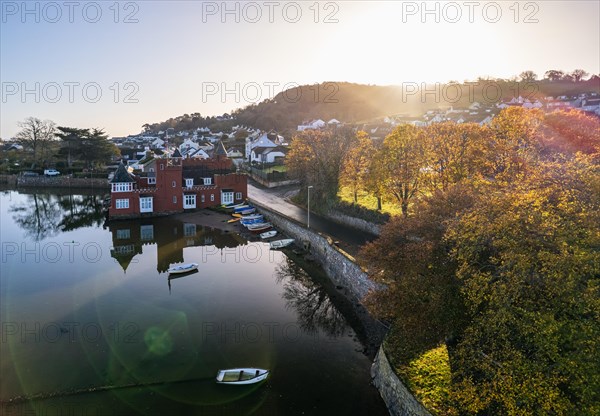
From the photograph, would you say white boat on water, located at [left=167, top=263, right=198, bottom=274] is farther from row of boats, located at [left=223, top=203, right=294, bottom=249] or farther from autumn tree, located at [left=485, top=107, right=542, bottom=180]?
autumn tree, located at [left=485, top=107, right=542, bottom=180]

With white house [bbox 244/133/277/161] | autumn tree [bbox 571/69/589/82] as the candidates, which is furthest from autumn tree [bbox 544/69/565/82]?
white house [bbox 244/133/277/161]

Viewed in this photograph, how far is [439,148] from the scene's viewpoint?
32.8 meters

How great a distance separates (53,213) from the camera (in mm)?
56031

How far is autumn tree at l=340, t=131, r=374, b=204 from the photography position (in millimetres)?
42284

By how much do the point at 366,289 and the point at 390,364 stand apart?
9142 millimetres

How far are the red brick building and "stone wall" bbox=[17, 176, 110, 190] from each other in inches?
1085

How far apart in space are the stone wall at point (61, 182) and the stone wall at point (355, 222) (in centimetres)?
5453

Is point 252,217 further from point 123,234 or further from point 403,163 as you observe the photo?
point 403,163

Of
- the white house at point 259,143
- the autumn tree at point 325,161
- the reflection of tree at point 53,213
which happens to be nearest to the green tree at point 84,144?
the reflection of tree at point 53,213

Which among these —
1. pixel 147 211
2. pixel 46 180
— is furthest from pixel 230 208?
pixel 46 180

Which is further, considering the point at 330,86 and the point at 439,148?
the point at 330,86

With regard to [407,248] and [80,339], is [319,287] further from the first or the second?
[80,339]

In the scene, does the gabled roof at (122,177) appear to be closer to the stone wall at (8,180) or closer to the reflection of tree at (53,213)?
the reflection of tree at (53,213)

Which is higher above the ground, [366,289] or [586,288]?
[586,288]
